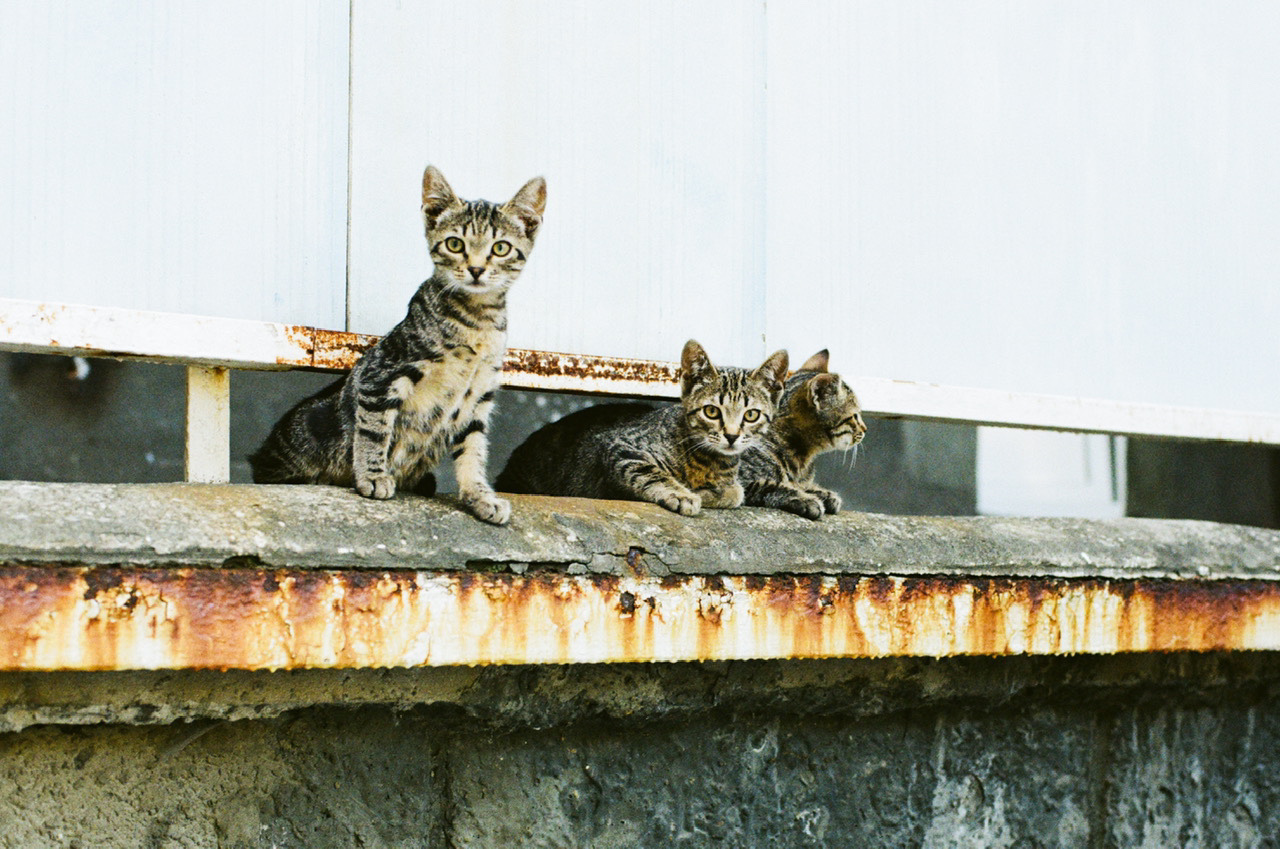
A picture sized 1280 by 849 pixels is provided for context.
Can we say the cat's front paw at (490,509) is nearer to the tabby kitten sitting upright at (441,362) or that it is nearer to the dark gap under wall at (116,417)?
the tabby kitten sitting upright at (441,362)

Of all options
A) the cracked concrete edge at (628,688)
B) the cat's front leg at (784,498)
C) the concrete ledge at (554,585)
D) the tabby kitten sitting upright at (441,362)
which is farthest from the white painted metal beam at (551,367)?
the cracked concrete edge at (628,688)

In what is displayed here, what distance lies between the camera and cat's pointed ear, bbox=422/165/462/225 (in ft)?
8.09

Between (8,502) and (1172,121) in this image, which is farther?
(1172,121)

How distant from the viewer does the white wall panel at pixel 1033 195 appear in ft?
10.1

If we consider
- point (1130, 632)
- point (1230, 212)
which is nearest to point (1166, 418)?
point (1230, 212)

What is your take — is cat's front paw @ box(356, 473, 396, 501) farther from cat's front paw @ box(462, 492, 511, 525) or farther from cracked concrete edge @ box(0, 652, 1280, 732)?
cracked concrete edge @ box(0, 652, 1280, 732)

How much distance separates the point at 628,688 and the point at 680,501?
0.55 metres

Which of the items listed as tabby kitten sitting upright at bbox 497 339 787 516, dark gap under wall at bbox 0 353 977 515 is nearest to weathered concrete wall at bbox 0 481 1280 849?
tabby kitten sitting upright at bbox 497 339 787 516

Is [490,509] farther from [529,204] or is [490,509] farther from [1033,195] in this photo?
[1033,195]

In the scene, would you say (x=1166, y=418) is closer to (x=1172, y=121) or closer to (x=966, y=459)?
(x=1172, y=121)

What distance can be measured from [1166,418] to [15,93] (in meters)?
2.97

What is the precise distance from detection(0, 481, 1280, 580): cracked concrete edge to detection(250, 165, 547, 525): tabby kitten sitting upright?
0.99ft

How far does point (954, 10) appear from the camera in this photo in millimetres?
3232

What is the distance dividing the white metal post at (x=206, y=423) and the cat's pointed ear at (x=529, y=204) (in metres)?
0.68
